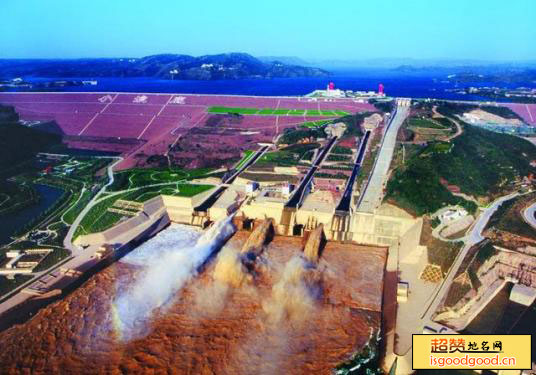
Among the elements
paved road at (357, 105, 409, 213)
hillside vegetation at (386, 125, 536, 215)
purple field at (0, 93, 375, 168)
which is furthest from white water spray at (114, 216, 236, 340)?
purple field at (0, 93, 375, 168)

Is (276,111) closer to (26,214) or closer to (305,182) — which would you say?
(305,182)

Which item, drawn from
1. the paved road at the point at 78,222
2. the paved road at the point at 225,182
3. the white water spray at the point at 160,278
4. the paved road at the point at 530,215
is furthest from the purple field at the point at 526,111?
the paved road at the point at 78,222

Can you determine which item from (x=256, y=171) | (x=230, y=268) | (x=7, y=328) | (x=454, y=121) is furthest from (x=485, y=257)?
(x=454, y=121)

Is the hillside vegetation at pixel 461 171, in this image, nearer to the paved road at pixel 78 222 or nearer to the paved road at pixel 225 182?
the paved road at pixel 225 182

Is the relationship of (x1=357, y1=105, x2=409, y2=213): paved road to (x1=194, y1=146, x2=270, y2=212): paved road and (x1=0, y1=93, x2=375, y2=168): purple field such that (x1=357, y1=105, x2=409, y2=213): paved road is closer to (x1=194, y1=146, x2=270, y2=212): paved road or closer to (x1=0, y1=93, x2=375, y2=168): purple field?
(x1=194, y1=146, x2=270, y2=212): paved road

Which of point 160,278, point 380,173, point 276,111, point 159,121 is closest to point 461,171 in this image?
point 380,173
